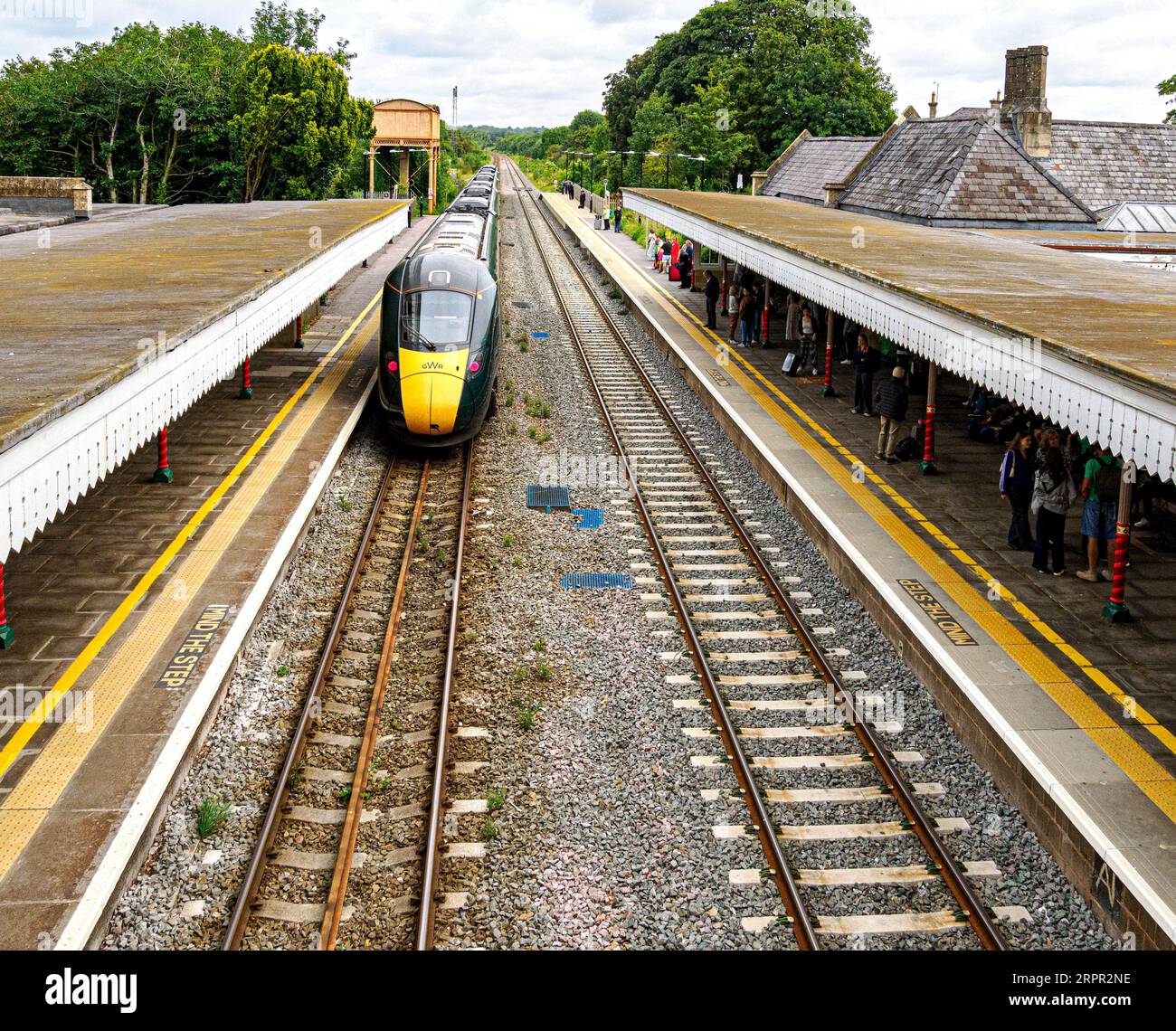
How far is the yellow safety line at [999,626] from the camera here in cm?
854

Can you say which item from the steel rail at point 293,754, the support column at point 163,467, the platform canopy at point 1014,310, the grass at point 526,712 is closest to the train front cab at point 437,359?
the steel rail at point 293,754

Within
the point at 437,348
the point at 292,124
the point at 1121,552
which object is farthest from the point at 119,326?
the point at 292,124

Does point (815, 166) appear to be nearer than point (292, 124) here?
No

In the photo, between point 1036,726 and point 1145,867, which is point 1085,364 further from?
point 1145,867

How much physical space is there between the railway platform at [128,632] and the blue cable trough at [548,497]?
A: 9.48 feet

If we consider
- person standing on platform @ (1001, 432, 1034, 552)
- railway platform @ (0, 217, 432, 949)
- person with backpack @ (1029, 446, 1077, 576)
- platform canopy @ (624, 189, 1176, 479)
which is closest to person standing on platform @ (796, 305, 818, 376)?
platform canopy @ (624, 189, 1176, 479)

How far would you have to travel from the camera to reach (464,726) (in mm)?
9961

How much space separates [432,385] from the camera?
16797mm

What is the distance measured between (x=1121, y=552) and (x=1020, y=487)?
2.19m

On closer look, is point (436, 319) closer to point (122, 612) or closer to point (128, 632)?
point (122, 612)

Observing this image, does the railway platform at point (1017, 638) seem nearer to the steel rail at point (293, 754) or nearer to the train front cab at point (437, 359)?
the train front cab at point (437, 359)

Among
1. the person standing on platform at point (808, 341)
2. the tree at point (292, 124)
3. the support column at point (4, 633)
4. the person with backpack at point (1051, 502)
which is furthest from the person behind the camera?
the tree at point (292, 124)
